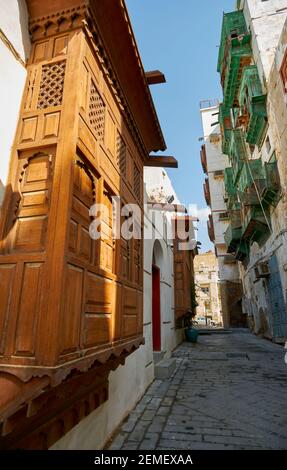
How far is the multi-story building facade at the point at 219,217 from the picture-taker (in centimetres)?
2416

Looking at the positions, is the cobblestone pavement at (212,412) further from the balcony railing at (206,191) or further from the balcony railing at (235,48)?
the balcony railing at (206,191)

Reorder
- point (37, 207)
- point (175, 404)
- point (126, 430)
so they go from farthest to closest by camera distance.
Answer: point (175, 404)
point (126, 430)
point (37, 207)

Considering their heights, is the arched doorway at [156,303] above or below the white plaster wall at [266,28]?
below

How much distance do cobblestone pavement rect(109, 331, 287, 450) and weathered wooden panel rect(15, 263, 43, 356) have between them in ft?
8.06

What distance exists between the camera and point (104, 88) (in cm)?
326

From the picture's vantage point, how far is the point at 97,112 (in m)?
3.04

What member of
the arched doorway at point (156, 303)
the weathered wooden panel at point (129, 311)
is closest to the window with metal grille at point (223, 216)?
the arched doorway at point (156, 303)

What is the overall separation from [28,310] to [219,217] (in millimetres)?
→ 26310

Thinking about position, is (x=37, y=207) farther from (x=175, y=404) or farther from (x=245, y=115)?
(x=245, y=115)

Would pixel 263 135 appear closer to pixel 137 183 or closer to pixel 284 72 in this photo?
pixel 284 72

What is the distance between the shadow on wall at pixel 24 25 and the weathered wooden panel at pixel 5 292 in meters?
2.34
